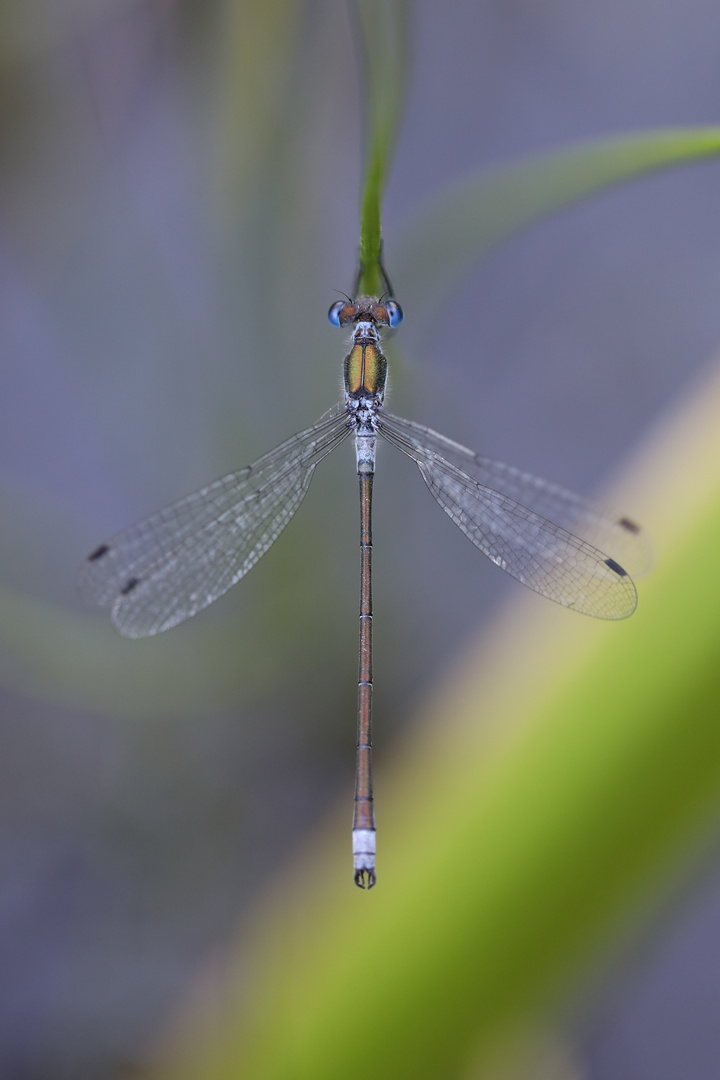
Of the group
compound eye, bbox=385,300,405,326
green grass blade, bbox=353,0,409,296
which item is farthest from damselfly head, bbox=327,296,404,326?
green grass blade, bbox=353,0,409,296

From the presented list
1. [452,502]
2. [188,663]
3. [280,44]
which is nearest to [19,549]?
[188,663]

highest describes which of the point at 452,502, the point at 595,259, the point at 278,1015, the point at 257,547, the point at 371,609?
the point at 595,259

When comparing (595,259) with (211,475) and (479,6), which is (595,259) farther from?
(211,475)

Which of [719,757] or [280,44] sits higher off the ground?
[280,44]

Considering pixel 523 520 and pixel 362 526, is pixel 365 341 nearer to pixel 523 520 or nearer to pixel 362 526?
pixel 362 526

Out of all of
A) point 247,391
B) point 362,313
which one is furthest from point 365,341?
point 247,391

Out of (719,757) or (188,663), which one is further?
(188,663)
